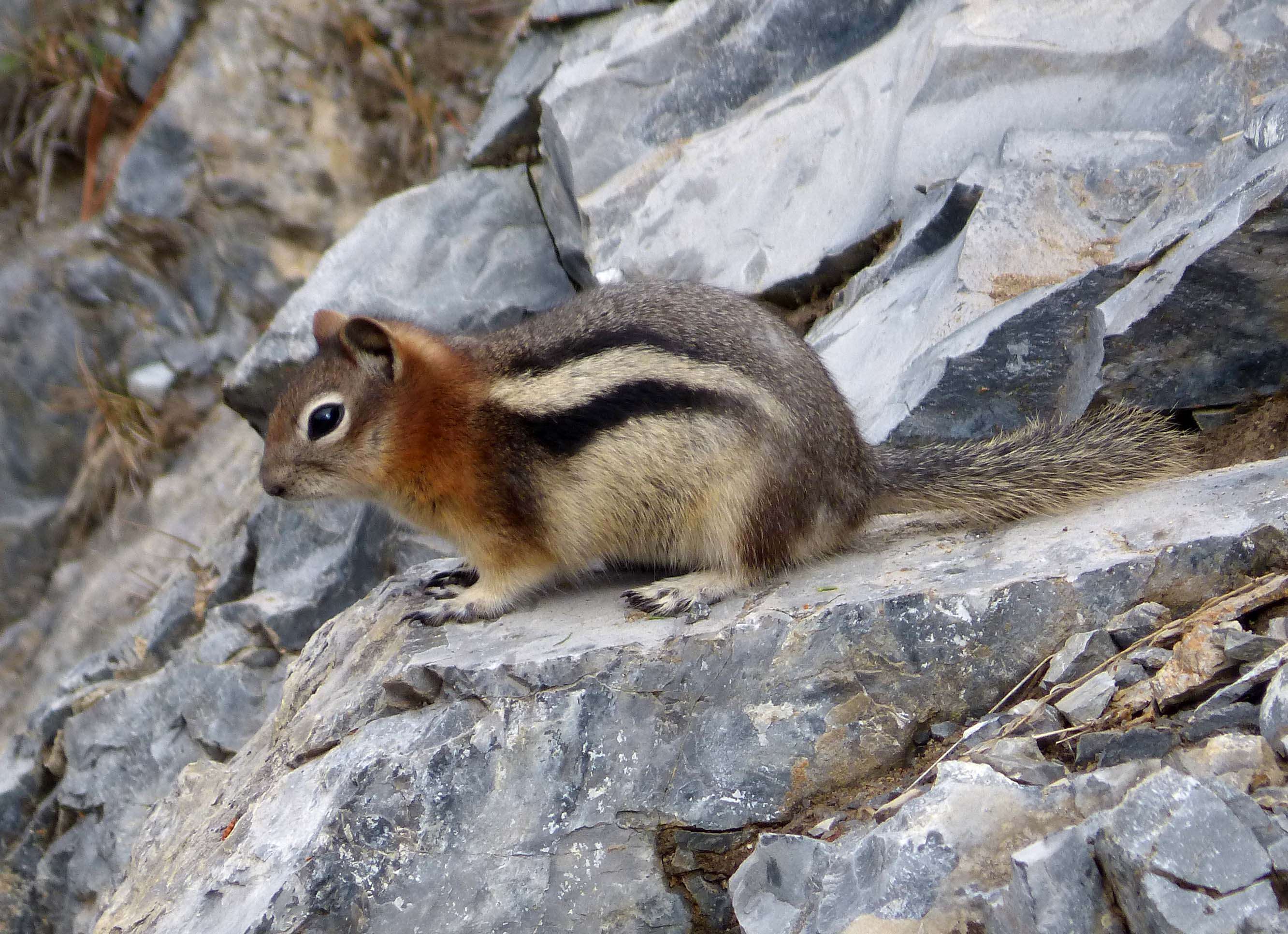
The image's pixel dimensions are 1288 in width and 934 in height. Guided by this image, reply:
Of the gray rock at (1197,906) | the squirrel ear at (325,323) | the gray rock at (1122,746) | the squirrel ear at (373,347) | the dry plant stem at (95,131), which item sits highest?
the dry plant stem at (95,131)

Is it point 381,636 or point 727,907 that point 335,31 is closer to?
point 381,636

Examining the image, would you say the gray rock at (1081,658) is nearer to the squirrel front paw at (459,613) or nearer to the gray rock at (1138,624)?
the gray rock at (1138,624)

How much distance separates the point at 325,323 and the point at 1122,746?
11.8 feet

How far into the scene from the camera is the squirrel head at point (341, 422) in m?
4.89

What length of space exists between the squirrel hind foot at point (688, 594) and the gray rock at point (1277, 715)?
6.32 ft

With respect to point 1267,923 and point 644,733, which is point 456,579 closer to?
point 644,733

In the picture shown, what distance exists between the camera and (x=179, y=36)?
11852 mm

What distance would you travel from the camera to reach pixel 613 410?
180 inches

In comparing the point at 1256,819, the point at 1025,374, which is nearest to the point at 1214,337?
the point at 1025,374

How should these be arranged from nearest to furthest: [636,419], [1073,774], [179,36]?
1. [1073,774]
2. [636,419]
3. [179,36]

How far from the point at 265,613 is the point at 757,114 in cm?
449

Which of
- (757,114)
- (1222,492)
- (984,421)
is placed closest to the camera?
(1222,492)

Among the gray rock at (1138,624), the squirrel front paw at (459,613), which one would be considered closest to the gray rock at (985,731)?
the gray rock at (1138,624)

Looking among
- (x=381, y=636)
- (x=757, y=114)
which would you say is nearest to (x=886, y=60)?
(x=757, y=114)
